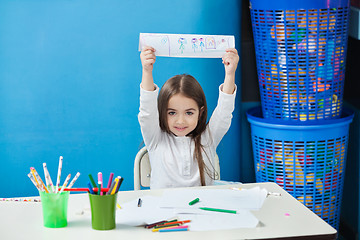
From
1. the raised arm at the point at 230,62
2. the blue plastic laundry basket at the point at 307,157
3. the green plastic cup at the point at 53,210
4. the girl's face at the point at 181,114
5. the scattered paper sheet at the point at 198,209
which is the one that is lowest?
the blue plastic laundry basket at the point at 307,157

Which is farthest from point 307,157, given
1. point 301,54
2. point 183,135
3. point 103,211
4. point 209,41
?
point 103,211

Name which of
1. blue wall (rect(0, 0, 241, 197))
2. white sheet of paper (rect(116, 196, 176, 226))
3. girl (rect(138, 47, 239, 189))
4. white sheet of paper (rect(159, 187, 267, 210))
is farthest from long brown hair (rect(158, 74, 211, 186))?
blue wall (rect(0, 0, 241, 197))

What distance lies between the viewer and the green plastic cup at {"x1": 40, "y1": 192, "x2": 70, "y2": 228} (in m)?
1.56

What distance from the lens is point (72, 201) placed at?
181 centimetres

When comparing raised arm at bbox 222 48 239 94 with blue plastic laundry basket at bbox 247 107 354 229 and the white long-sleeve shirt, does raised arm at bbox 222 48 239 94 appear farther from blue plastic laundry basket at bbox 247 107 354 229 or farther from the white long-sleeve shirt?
blue plastic laundry basket at bbox 247 107 354 229

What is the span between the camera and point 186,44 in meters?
2.08

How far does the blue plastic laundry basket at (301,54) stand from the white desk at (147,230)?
A: 3.78ft

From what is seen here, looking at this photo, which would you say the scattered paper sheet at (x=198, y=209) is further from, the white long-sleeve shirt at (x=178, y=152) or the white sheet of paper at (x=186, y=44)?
the white sheet of paper at (x=186, y=44)

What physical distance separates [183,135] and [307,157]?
885 millimetres

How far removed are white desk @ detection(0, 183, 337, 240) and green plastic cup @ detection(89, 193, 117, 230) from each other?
2cm

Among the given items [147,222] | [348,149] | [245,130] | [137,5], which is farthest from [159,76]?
[147,222]

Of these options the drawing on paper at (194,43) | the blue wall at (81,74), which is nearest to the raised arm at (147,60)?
the drawing on paper at (194,43)

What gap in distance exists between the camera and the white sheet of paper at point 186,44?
6.75 feet

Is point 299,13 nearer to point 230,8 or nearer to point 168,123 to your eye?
point 230,8
